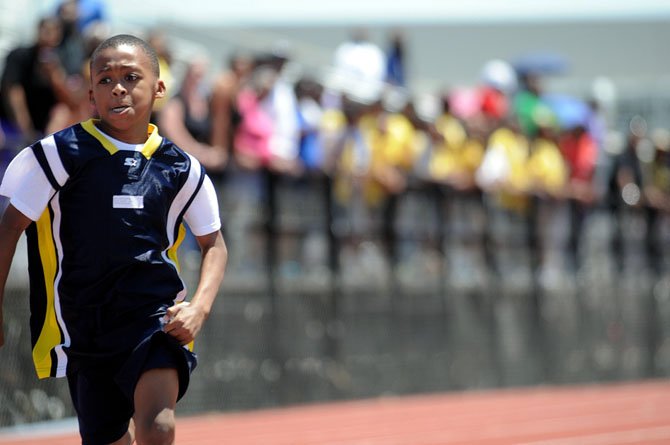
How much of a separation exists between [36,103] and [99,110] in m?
5.40

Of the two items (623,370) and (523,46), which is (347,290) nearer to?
(623,370)

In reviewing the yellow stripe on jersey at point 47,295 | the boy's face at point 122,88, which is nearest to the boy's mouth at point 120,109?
the boy's face at point 122,88

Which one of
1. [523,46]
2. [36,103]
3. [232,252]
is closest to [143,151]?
[36,103]

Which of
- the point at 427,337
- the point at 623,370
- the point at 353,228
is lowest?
the point at 623,370

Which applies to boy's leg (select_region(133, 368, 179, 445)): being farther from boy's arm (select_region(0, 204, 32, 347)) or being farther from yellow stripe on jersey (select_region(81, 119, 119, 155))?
yellow stripe on jersey (select_region(81, 119, 119, 155))

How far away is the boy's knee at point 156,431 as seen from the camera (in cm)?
472

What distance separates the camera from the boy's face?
489 cm

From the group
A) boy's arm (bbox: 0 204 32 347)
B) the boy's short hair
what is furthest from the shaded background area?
the boy's short hair

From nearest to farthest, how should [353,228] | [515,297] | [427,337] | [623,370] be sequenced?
1. [353,228]
2. [427,337]
3. [515,297]
4. [623,370]

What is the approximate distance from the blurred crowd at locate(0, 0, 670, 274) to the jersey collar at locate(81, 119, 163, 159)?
4502mm

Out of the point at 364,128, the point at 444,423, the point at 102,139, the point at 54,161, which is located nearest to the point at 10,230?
the point at 54,161

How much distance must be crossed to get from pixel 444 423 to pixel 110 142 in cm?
632

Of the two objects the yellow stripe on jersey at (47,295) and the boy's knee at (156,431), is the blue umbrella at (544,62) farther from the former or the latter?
the boy's knee at (156,431)

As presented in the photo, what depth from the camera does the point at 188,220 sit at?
521cm
